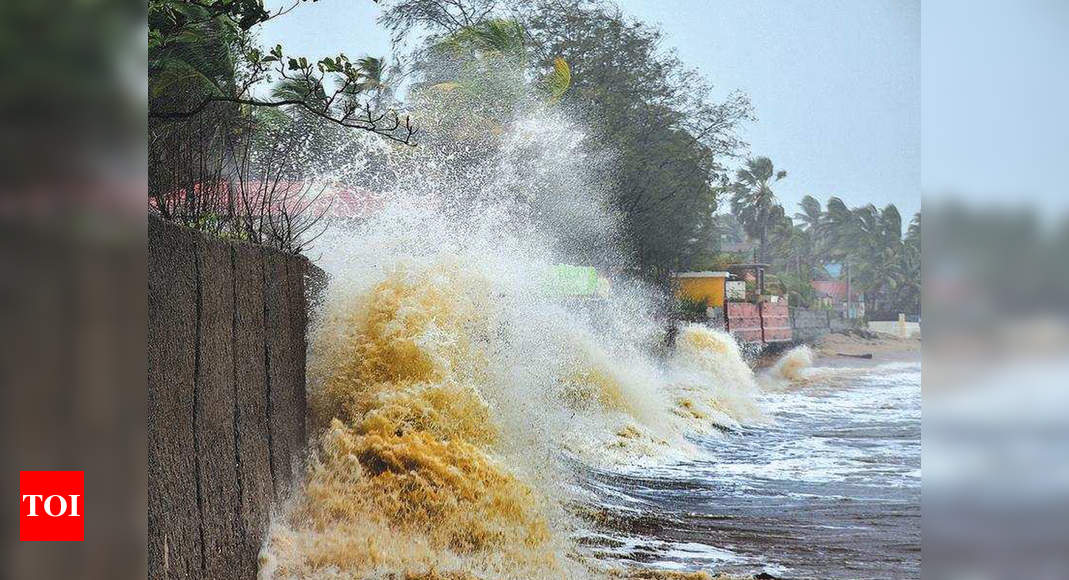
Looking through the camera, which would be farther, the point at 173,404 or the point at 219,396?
the point at 219,396

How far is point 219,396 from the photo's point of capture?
2613mm

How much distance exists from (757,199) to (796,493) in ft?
3.52

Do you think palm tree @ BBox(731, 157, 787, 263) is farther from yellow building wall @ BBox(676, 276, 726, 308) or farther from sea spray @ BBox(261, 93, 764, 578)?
sea spray @ BBox(261, 93, 764, 578)

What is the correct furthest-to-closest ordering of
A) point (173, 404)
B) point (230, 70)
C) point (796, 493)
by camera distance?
point (796, 493) → point (230, 70) → point (173, 404)

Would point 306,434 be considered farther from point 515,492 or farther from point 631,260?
point 631,260

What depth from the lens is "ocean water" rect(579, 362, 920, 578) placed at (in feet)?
11.4

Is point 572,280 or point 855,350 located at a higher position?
point 572,280
